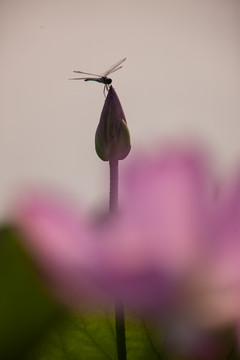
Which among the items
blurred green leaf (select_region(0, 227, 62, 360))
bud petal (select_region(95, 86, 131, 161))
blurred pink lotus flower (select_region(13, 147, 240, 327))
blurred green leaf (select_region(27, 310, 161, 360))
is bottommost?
blurred green leaf (select_region(27, 310, 161, 360))

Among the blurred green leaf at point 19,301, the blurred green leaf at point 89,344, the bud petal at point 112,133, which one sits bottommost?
the blurred green leaf at point 89,344

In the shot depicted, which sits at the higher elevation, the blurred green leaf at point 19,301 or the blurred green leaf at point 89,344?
the blurred green leaf at point 19,301

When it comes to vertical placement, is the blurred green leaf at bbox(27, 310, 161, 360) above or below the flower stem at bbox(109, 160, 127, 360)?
below
